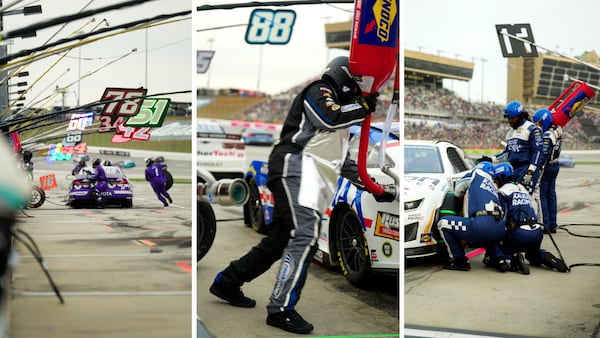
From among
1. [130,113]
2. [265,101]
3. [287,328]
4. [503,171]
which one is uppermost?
[265,101]

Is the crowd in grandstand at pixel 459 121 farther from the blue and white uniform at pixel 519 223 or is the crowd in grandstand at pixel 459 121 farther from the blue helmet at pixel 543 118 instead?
the blue and white uniform at pixel 519 223

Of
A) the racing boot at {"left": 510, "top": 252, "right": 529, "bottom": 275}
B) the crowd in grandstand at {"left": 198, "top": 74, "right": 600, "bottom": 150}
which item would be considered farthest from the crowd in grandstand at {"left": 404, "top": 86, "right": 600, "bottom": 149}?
the racing boot at {"left": 510, "top": 252, "right": 529, "bottom": 275}

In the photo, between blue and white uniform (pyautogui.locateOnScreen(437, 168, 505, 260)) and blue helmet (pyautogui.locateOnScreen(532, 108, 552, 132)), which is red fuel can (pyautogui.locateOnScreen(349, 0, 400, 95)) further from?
blue helmet (pyautogui.locateOnScreen(532, 108, 552, 132))

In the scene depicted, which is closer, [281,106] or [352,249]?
[352,249]

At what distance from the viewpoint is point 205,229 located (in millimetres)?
3494

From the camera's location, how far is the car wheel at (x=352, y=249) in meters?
3.61

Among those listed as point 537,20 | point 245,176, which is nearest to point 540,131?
point 537,20

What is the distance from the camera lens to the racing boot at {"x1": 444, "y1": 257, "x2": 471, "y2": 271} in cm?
438

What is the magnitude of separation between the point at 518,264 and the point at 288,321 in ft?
6.31

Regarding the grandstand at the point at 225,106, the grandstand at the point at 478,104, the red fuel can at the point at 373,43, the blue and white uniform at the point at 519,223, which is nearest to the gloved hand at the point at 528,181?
the blue and white uniform at the point at 519,223

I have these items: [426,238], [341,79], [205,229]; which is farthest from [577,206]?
[205,229]

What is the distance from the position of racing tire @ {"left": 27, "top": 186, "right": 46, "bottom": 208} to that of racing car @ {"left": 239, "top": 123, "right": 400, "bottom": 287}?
4.46 ft

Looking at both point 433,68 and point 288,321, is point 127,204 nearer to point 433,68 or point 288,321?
point 288,321

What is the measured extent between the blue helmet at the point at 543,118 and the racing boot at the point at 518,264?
985 mm
